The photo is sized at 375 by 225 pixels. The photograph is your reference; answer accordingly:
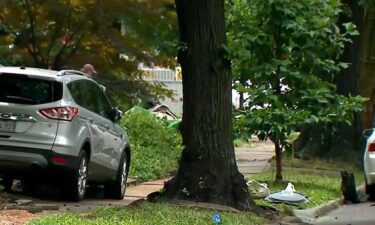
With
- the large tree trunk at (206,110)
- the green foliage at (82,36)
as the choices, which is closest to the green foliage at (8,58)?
the green foliage at (82,36)

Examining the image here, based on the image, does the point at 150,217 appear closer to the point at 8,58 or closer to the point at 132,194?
the point at 132,194

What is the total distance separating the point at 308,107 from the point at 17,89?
502cm

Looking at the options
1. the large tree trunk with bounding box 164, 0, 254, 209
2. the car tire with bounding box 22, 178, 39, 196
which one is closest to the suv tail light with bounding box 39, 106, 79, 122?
the car tire with bounding box 22, 178, 39, 196

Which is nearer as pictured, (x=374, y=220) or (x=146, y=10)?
(x=374, y=220)

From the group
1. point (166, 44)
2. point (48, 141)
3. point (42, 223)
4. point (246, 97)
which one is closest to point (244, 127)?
point (246, 97)

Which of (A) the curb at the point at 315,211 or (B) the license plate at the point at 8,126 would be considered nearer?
(B) the license plate at the point at 8,126

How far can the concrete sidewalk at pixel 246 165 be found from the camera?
526 inches

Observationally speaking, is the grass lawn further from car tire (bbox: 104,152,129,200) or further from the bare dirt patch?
the bare dirt patch

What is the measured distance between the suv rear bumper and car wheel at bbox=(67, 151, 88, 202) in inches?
7.5

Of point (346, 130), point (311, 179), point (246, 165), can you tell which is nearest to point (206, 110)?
point (311, 179)

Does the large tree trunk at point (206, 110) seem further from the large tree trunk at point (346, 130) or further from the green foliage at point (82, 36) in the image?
the large tree trunk at point (346, 130)

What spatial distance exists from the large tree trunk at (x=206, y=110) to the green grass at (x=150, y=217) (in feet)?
1.76

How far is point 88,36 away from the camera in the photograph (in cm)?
2028

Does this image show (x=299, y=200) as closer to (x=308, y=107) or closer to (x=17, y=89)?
(x=308, y=107)
